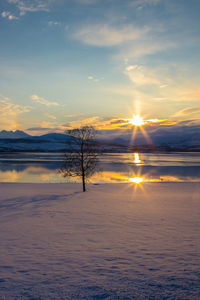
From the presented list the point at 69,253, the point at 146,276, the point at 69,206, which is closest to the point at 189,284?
the point at 146,276

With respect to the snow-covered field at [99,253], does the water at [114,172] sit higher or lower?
higher

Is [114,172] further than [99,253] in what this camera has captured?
Yes

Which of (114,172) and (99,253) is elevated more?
(114,172)

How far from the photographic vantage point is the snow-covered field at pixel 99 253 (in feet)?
18.9

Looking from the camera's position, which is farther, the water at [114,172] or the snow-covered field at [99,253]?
the water at [114,172]

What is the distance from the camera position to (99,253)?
7.80 m

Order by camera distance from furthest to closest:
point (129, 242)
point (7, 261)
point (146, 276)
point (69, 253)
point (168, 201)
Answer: point (168, 201)
point (129, 242)
point (69, 253)
point (7, 261)
point (146, 276)

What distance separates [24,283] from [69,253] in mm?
1997

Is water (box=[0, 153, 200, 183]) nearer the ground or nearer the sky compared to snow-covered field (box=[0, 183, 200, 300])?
nearer the sky

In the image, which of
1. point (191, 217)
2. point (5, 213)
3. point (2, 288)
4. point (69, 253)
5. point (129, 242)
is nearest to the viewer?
point (2, 288)

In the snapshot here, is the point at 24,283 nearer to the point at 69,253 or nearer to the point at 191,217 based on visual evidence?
the point at 69,253

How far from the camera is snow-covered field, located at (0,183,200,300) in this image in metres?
5.75

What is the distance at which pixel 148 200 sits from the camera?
1711cm

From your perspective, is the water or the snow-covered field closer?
the snow-covered field
